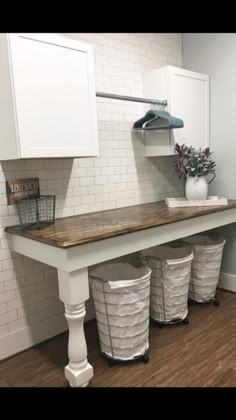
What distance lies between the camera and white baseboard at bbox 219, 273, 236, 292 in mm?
2863

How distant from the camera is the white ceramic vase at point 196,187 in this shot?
8.30ft

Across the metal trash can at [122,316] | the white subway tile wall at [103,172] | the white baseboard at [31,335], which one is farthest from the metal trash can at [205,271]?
the white baseboard at [31,335]

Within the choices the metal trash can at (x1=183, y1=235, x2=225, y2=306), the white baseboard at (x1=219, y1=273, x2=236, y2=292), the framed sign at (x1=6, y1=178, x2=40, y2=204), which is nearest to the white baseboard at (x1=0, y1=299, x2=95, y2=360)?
the framed sign at (x1=6, y1=178, x2=40, y2=204)

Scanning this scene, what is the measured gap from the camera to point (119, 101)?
8.14 ft

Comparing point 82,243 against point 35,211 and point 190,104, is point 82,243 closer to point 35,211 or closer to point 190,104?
point 35,211

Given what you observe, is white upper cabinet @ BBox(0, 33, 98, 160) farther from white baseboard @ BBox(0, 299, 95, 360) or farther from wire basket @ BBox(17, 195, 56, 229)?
white baseboard @ BBox(0, 299, 95, 360)

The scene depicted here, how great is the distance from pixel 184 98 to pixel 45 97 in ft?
4.30

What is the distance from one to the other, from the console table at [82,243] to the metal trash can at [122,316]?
21 cm

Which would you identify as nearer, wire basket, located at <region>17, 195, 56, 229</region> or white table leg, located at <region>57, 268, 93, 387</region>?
white table leg, located at <region>57, 268, 93, 387</region>

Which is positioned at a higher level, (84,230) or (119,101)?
(119,101)

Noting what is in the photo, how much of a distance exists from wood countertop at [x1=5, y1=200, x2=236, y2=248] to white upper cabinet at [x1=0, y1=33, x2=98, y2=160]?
0.42m
